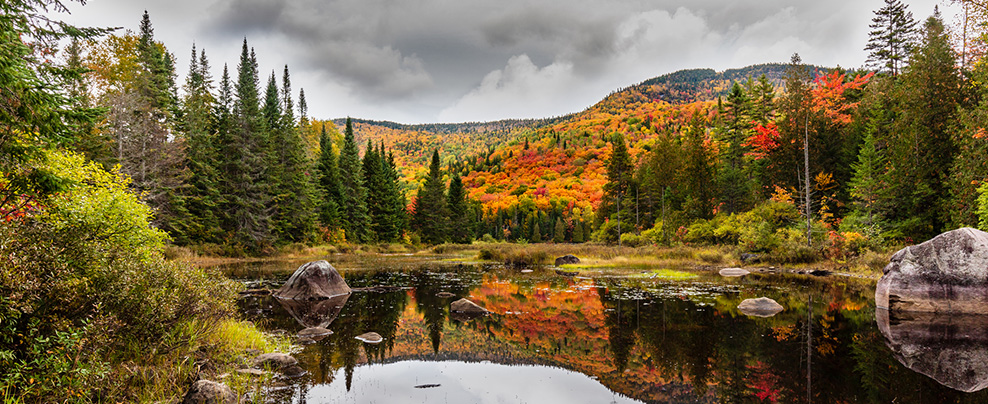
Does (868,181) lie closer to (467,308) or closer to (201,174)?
(467,308)

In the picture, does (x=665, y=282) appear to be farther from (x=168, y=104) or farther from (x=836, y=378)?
(x=168, y=104)

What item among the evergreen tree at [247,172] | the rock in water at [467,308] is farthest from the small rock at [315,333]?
the evergreen tree at [247,172]

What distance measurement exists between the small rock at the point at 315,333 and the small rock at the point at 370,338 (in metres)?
0.92

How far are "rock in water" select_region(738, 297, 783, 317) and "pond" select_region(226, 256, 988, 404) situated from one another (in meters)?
0.46

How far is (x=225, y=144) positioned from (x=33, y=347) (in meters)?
41.9

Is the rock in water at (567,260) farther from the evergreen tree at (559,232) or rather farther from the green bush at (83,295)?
the evergreen tree at (559,232)

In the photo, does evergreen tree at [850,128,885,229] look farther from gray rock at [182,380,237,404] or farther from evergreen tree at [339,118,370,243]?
evergreen tree at [339,118,370,243]

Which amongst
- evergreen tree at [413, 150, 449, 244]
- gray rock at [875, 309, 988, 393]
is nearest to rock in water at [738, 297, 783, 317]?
gray rock at [875, 309, 988, 393]

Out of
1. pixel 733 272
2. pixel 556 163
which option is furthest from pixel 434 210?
Result: pixel 556 163

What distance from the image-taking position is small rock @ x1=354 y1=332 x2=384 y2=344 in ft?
37.2

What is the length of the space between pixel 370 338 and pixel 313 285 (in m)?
8.17

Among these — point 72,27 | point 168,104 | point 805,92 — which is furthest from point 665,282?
point 168,104

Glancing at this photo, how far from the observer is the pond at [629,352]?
770 centimetres

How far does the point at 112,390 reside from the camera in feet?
18.9
